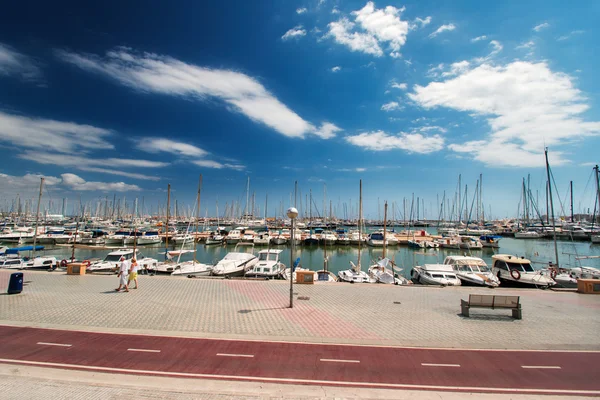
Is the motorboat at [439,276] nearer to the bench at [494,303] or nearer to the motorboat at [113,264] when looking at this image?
the bench at [494,303]

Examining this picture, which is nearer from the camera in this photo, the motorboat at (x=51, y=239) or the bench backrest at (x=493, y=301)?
the bench backrest at (x=493, y=301)

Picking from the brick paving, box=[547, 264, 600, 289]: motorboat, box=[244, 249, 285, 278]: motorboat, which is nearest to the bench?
the brick paving

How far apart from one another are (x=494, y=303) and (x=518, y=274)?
585 inches

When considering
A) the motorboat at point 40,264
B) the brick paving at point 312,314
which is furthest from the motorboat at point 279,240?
the brick paving at point 312,314

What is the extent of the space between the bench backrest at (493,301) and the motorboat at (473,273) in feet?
36.9

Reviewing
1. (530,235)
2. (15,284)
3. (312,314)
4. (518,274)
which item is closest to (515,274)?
(518,274)

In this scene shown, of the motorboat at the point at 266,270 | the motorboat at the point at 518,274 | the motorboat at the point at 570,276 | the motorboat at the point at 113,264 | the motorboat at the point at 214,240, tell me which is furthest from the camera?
the motorboat at the point at 214,240

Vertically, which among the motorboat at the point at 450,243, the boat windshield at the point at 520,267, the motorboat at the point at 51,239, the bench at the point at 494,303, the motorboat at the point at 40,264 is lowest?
the motorboat at the point at 51,239

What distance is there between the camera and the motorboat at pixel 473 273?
2318 centimetres

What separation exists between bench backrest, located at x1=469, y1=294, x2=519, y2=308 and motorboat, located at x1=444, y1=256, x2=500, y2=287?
1125 centimetres

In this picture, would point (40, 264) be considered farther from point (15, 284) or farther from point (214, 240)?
point (214, 240)

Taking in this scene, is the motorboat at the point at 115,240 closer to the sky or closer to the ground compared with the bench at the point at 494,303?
closer to the ground

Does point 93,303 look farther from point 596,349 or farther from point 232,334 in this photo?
point 596,349

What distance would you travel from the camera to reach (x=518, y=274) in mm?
23125
